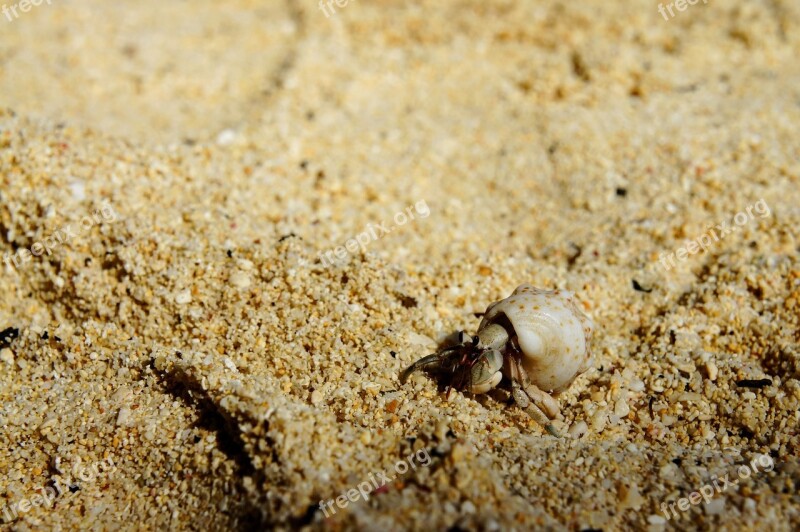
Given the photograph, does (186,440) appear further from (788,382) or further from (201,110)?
(201,110)

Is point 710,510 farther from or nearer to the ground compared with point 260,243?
nearer to the ground

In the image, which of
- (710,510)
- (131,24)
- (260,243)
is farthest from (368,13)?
(710,510)

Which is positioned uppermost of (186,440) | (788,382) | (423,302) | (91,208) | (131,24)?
(131,24)
